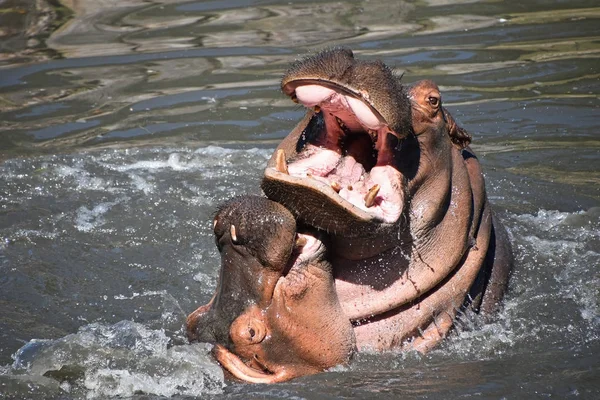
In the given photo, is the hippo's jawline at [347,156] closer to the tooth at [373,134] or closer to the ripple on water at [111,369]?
the tooth at [373,134]

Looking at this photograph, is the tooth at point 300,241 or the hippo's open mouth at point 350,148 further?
the tooth at point 300,241

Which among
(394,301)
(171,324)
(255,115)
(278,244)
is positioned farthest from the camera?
(255,115)

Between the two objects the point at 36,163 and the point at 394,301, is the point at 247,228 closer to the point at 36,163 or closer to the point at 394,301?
the point at 394,301

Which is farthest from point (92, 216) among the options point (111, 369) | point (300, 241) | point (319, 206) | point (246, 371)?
point (319, 206)

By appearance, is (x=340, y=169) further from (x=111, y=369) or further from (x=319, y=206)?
(x=111, y=369)

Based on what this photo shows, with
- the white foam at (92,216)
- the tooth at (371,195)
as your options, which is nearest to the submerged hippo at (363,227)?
the tooth at (371,195)

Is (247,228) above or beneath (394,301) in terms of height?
above

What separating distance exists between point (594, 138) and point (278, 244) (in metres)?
4.76

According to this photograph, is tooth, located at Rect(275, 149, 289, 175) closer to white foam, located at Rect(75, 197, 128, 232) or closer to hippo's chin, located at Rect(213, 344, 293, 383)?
hippo's chin, located at Rect(213, 344, 293, 383)

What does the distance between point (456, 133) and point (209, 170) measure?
3.23 m

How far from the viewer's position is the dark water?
4559mm

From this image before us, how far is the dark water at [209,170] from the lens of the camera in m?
4.56

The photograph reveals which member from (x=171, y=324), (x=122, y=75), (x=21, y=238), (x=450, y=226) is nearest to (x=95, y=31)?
(x=122, y=75)

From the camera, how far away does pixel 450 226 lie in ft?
15.6
